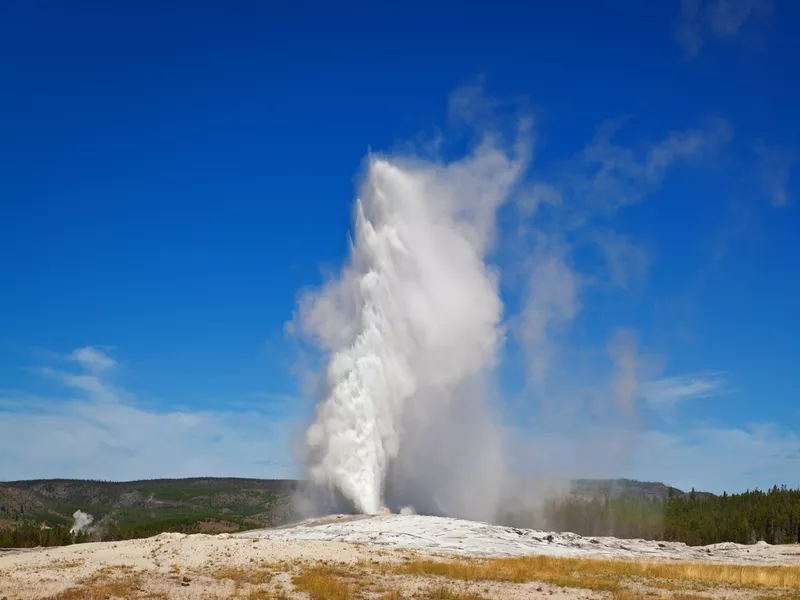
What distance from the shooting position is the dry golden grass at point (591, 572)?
31312mm

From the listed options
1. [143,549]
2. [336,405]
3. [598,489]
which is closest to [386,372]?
[336,405]

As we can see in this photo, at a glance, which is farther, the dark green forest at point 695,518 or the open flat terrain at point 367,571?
the dark green forest at point 695,518

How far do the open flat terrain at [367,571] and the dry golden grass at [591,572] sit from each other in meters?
0.05

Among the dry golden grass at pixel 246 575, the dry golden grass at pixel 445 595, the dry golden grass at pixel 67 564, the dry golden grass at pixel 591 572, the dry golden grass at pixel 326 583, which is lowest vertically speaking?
the dry golden grass at pixel 67 564

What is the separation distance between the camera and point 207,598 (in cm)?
2556

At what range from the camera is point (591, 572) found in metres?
34.6

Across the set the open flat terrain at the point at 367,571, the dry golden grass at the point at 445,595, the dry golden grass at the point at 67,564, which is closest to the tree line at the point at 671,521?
the open flat terrain at the point at 367,571

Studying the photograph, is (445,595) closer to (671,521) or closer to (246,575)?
(246,575)

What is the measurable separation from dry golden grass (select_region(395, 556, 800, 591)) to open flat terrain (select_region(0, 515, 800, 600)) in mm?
55

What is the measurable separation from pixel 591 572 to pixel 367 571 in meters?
11.3

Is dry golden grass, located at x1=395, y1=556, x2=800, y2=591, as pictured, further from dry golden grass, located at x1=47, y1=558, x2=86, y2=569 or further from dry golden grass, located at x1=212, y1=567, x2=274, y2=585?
dry golden grass, located at x1=47, y1=558, x2=86, y2=569

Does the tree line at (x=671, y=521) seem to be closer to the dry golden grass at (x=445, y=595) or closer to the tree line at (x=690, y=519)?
the tree line at (x=690, y=519)

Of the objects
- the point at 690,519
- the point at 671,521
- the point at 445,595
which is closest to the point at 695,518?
the point at 690,519

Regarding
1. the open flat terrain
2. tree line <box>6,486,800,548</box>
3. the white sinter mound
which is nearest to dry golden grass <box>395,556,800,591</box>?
the open flat terrain
